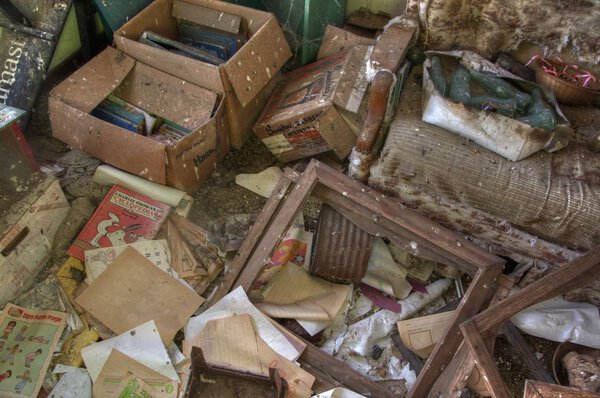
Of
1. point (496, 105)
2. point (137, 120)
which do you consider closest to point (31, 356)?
point (137, 120)

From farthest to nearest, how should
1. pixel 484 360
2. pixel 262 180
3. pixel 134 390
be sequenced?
1. pixel 262 180
2. pixel 134 390
3. pixel 484 360

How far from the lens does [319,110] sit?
238cm

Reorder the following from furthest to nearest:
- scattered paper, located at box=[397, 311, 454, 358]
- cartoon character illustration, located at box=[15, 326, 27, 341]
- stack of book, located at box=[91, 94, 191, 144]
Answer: stack of book, located at box=[91, 94, 191, 144]
scattered paper, located at box=[397, 311, 454, 358]
cartoon character illustration, located at box=[15, 326, 27, 341]

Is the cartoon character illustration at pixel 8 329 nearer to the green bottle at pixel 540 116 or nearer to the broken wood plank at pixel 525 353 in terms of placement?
the broken wood plank at pixel 525 353

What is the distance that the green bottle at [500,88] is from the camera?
88.4 inches

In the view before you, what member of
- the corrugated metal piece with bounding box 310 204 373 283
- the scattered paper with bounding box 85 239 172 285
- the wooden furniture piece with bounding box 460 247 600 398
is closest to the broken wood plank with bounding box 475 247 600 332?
the wooden furniture piece with bounding box 460 247 600 398

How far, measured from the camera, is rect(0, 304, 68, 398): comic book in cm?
207

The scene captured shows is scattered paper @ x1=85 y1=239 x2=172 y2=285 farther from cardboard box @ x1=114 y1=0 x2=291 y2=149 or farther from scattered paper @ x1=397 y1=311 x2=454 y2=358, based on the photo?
scattered paper @ x1=397 y1=311 x2=454 y2=358

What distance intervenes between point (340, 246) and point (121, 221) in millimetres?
983

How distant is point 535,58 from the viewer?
2.40 meters

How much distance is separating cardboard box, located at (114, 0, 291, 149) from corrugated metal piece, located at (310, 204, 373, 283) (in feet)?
2.15

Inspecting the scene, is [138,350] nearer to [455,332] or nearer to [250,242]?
[250,242]

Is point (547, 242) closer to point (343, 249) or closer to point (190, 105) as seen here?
point (343, 249)

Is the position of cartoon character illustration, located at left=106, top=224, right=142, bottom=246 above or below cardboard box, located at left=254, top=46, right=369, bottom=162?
below
